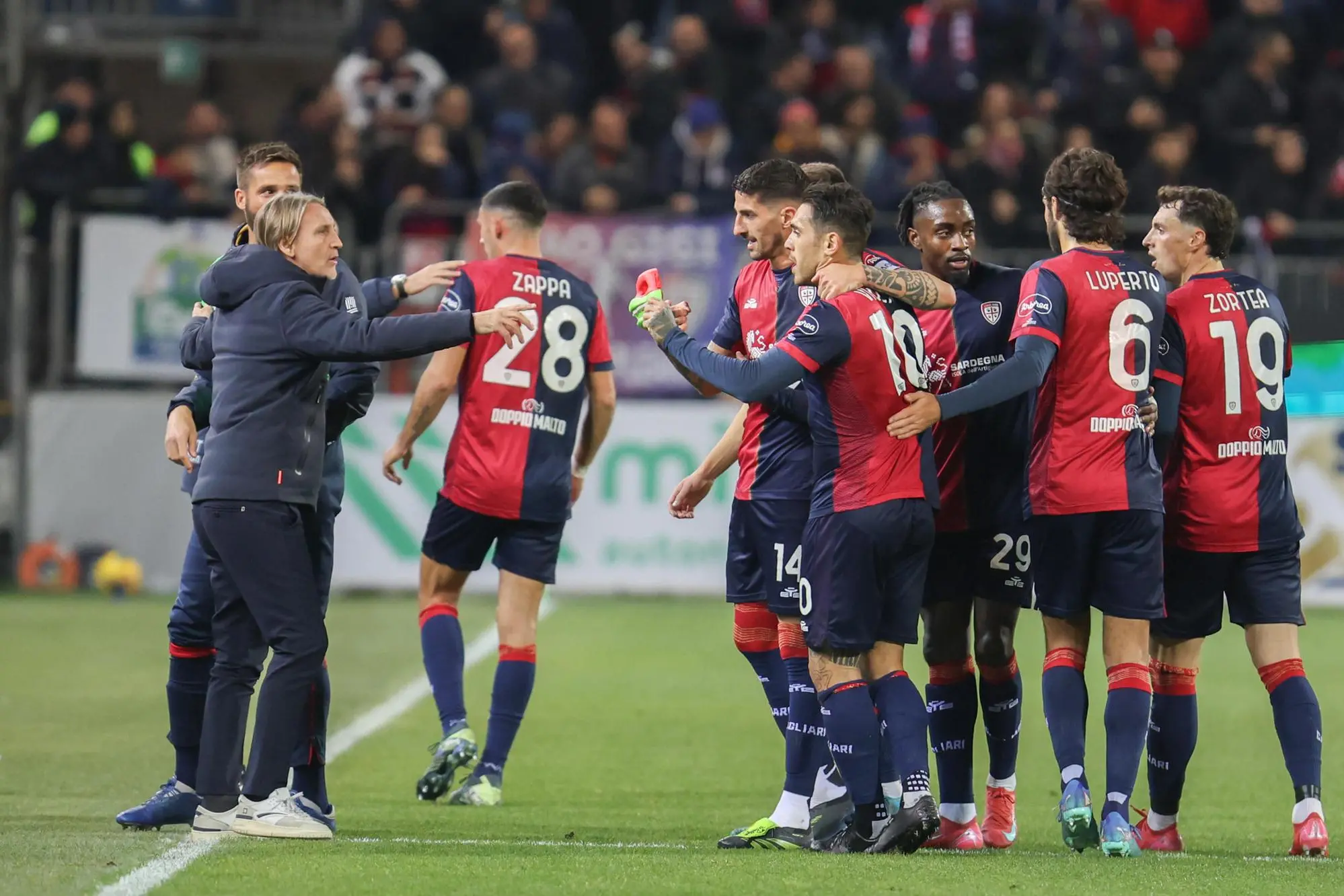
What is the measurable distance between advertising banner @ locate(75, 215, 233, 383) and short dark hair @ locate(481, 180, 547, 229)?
8.39 metres

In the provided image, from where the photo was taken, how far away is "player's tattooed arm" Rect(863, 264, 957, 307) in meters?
6.41

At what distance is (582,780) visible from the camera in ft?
27.6

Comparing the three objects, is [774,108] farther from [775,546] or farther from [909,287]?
[909,287]

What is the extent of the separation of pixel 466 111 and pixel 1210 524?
38.8 ft

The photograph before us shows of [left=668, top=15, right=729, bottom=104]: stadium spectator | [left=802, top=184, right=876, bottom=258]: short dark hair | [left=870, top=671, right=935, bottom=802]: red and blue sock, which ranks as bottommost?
[left=870, top=671, right=935, bottom=802]: red and blue sock

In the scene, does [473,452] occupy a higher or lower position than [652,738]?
higher

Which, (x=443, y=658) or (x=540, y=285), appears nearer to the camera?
(x=443, y=658)

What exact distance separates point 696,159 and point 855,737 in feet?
38.1

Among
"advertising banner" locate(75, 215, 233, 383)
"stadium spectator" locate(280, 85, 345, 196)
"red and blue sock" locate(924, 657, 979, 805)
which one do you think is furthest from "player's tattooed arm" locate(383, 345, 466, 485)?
"stadium spectator" locate(280, 85, 345, 196)

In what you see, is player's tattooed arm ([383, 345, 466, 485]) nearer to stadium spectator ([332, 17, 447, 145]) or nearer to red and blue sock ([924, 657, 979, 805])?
red and blue sock ([924, 657, 979, 805])

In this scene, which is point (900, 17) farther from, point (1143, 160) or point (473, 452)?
point (473, 452)

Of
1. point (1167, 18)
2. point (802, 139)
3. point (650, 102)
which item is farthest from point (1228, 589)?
point (1167, 18)

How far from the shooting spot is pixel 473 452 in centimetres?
848

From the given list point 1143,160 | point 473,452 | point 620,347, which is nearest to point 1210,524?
point 473,452
